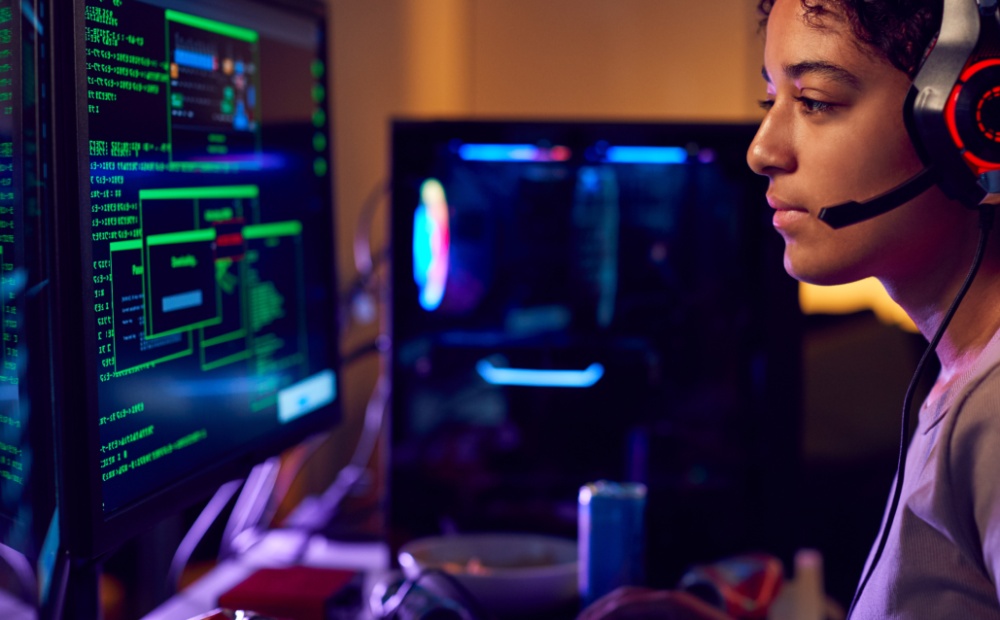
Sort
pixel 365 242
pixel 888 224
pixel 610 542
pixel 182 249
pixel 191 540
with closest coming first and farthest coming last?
pixel 888 224 → pixel 182 249 → pixel 610 542 → pixel 191 540 → pixel 365 242

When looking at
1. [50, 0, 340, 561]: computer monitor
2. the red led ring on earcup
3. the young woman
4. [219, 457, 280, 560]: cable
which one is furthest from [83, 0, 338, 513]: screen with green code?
the red led ring on earcup

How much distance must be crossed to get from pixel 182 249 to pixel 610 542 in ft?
1.64

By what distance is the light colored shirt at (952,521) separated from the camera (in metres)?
0.54

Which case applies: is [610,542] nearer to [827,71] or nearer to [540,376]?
[540,376]

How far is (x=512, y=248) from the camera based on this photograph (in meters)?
1.17

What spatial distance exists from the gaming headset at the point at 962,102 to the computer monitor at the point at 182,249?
548mm

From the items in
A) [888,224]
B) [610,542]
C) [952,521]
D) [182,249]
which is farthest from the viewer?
[610,542]

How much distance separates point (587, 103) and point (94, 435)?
179 cm

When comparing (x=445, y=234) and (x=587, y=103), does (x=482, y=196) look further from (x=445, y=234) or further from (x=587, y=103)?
(x=587, y=103)

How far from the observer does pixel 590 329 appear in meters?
1.18

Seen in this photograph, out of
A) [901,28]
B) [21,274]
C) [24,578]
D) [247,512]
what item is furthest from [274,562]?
[901,28]

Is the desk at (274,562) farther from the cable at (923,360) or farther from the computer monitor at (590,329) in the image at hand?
the cable at (923,360)

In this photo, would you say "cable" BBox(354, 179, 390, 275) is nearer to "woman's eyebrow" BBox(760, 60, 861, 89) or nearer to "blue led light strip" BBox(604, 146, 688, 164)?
"blue led light strip" BBox(604, 146, 688, 164)

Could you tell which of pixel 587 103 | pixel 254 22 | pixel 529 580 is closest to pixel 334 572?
pixel 529 580
